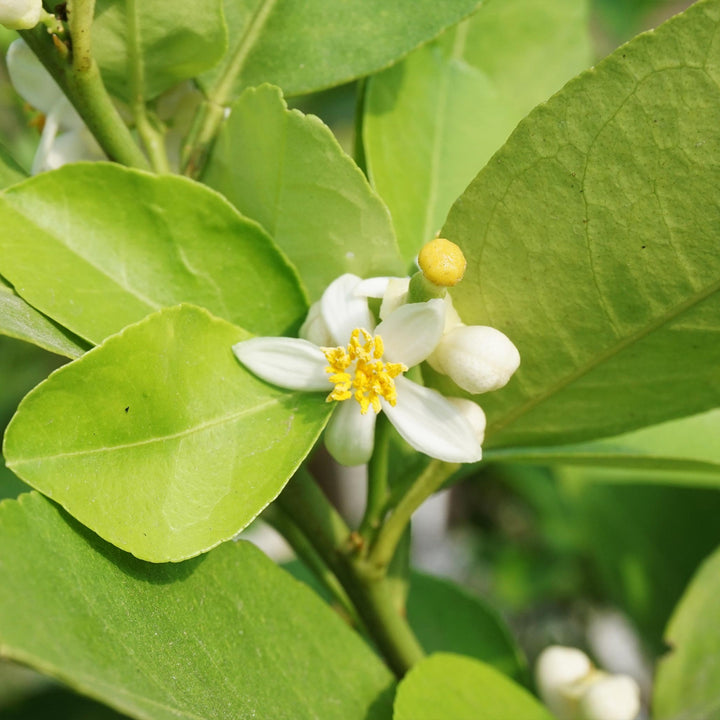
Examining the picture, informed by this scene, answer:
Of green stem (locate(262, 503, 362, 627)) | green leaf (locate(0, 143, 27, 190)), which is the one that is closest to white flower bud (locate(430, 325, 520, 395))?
green stem (locate(262, 503, 362, 627))

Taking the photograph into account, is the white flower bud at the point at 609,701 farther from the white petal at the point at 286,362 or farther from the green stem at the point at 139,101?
the green stem at the point at 139,101

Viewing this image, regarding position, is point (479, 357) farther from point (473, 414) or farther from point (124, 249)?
point (124, 249)

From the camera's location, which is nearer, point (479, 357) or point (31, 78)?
point (479, 357)

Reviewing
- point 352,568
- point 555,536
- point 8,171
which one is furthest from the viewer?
point 555,536

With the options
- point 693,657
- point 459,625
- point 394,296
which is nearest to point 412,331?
point 394,296

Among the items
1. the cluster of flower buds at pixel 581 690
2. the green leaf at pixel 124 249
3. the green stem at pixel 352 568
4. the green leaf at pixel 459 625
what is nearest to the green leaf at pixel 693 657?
the cluster of flower buds at pixel 581 690

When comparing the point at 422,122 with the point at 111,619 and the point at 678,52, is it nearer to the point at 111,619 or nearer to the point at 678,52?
the point at 678,52

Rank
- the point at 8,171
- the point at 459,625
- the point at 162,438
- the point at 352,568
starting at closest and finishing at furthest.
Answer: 1. the point at 162,438
2. the point at 8,171
3. the point at 352,568
4. the point at 459,625
